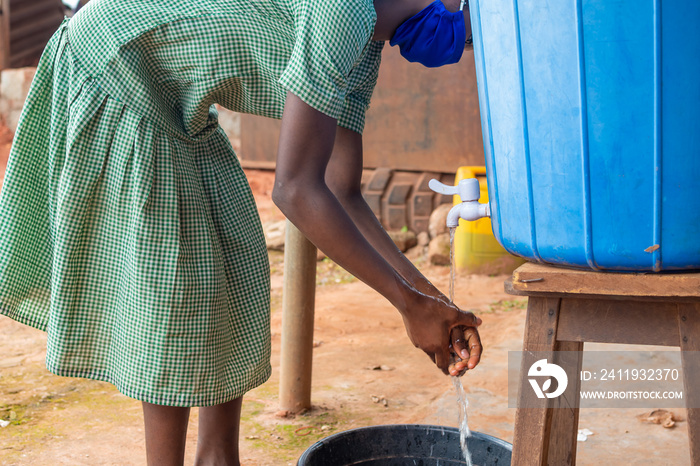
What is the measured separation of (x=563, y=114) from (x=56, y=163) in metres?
1.06

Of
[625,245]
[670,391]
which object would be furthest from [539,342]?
[670,391]

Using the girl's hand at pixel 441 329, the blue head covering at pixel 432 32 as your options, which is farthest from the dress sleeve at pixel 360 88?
the girl's hand at pixel 441 329

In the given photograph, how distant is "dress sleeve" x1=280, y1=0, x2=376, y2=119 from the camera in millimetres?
1257

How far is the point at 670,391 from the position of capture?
8.59 feet

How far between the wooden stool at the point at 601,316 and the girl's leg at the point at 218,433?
0.74 m

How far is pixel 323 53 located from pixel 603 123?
1.59 feet

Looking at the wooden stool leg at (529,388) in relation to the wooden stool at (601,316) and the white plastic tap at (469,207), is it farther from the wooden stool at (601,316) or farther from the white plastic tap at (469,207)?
the white plastic tap at (469,207)

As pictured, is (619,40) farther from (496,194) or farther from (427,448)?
(427,448)

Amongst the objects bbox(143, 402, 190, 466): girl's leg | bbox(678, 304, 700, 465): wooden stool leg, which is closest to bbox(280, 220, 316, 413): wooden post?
bbox(143, 402, 190, 466): girl's leg

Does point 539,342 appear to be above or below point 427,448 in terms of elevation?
above

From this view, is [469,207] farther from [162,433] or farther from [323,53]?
[162,433]

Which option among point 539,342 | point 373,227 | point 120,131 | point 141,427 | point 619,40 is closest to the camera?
point 619,40

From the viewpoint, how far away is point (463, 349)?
5.06ft

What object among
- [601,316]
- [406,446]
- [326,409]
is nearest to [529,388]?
[601,316]
